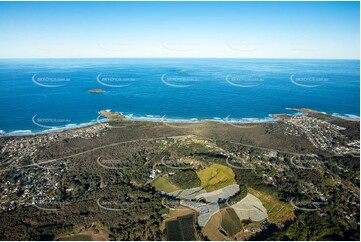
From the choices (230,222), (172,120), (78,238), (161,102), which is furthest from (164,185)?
(161,102)

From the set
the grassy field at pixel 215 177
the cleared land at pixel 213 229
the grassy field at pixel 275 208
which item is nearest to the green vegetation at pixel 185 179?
the grassy field at pixel 215 177

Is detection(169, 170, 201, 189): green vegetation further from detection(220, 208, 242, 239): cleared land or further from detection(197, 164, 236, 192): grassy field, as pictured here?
detection(220, 208, 242, 239): cleared land

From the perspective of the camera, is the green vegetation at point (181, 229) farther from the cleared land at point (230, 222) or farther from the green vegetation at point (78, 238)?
the green vegetation at point (78, 238)

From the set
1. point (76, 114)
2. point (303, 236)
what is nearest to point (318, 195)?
point (303, 236)

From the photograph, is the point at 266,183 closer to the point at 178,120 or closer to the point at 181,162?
the point at 181,162

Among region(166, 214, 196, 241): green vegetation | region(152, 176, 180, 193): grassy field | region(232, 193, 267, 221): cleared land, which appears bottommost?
region(166, 214, 196, 241): green vegetation

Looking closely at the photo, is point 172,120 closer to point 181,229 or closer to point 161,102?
point 161,102

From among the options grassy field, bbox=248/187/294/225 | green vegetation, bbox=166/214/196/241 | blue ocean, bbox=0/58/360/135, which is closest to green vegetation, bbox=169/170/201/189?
green vegetation, bbox=166/214/196/241
